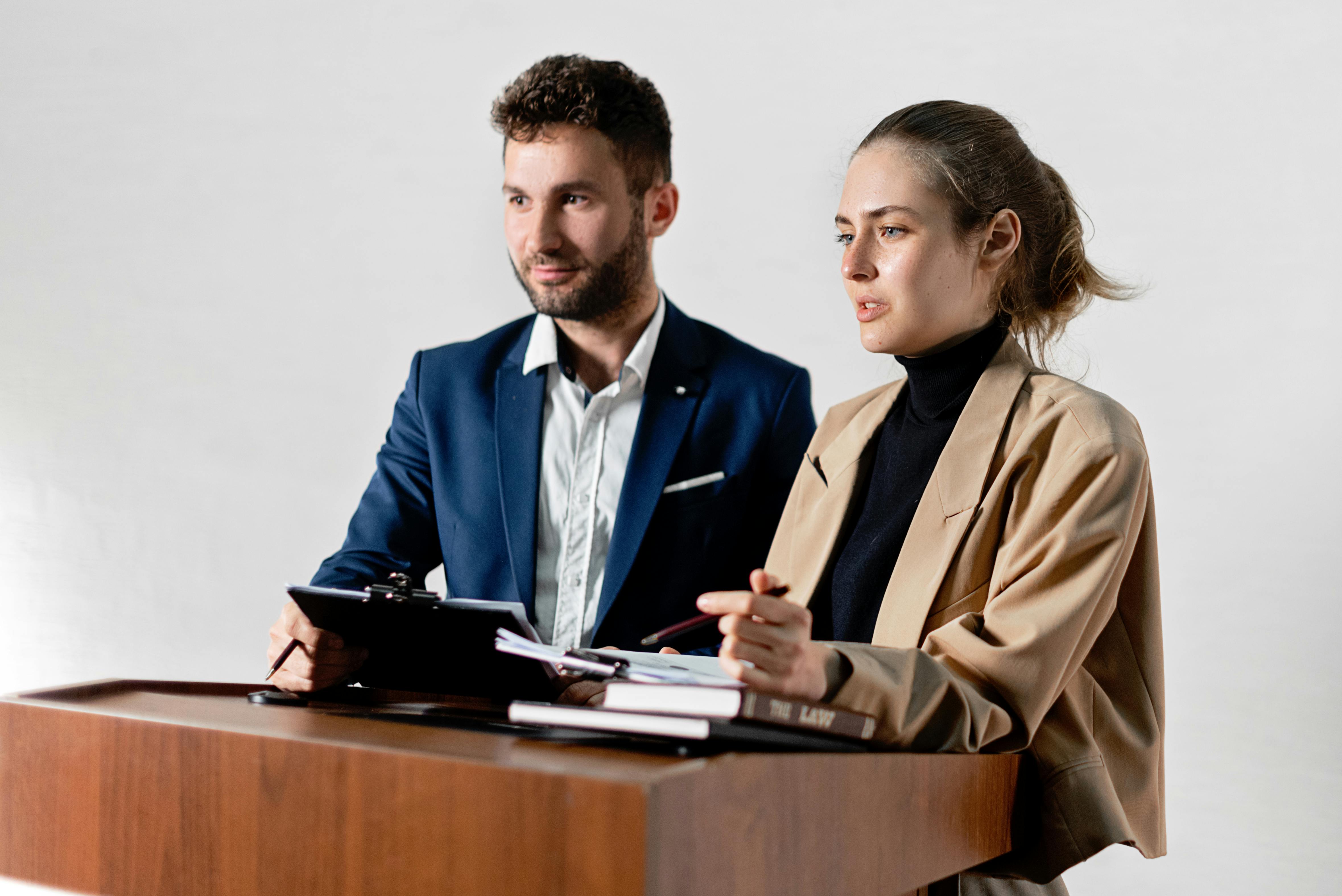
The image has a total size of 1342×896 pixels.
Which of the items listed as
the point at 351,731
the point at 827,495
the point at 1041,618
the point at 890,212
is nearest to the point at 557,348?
the point at 827,495

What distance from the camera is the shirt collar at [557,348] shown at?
1859 mm

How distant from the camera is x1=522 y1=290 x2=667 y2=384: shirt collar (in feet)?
6.10

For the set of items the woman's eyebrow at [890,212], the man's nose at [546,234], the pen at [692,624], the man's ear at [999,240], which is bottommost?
the pen at [692,624]

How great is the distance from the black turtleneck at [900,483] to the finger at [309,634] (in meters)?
0.56

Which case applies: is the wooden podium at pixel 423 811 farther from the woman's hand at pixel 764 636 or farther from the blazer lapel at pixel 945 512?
the blazer lapel at pixel 945 512

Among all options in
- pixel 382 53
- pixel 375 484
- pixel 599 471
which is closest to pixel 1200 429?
pixel 599 471

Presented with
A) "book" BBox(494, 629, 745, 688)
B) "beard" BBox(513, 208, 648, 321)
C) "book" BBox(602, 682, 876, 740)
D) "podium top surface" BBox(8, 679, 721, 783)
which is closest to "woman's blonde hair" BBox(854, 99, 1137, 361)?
"beard" BBox(513, 208, 648, 321)

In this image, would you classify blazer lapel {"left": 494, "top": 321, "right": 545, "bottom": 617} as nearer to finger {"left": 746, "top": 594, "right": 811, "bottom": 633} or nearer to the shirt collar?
the shirt collar

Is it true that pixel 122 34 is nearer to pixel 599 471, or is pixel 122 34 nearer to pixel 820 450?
pixel 599 471

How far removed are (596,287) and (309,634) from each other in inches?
31.7

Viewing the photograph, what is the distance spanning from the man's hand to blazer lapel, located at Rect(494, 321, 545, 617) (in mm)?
531

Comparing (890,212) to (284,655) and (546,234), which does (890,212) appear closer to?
(546,234)

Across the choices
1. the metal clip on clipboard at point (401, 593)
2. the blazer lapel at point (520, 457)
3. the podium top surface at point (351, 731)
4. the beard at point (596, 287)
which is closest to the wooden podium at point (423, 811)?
the podium top surface at point (351, 731)

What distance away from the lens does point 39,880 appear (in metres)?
0.85
